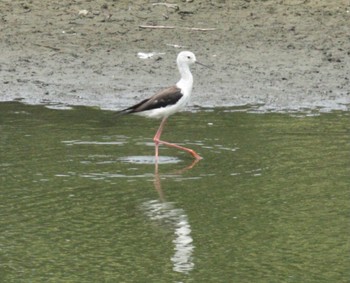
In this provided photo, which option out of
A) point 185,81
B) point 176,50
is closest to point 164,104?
point 185,81

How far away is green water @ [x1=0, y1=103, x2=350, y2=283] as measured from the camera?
317 inches

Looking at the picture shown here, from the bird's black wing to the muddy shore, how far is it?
199 cm

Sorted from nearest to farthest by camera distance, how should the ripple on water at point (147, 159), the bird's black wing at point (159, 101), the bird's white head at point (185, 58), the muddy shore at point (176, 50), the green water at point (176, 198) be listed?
the green water at point (176, 198)
the ripple on water at point (147, 159)
the bird's black wing at point (159, 101)
the bird's white head at point (185, 58)
the muddy shore at point (176, 50)

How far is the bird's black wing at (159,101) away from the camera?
38.9ft

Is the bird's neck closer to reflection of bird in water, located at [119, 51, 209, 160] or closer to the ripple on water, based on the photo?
reflection of bird in water, located at [119, 51, 209, 160]

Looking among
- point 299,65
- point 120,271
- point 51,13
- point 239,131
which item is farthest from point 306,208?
point 51,13

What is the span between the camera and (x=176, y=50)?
52.0 feet

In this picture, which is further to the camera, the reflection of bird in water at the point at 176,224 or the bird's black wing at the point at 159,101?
the bird's black wing at the point at 159,101

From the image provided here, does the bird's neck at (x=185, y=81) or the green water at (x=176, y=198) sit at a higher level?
the bird's neck at (x=185, y=81)

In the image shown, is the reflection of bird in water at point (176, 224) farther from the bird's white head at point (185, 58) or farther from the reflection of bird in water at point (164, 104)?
the bird's white head at point (185, 58)

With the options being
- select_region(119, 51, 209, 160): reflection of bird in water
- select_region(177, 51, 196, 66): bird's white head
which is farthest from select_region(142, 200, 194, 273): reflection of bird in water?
select_region(177, 51, 196, 66): bird's white head

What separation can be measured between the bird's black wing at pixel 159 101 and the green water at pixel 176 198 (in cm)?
36

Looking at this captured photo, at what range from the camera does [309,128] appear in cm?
1255

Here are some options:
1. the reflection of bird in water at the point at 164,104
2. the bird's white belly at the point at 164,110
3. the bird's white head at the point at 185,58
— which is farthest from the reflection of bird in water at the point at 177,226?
the bird's white head at the point at 185,58
